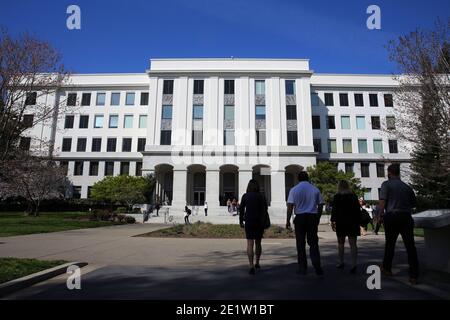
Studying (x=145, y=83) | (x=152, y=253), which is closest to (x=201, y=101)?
(x=145, y=83)

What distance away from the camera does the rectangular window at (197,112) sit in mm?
46469

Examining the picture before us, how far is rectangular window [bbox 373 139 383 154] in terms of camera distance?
52375mm

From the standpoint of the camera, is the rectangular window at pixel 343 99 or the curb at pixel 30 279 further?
the rectangular window at pixel 343 99

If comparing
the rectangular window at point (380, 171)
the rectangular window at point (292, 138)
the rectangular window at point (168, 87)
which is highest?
the rectangular window at point (168, 87)

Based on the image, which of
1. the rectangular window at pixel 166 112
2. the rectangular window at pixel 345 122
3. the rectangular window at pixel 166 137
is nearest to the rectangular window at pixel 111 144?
the rectangular window at pixel 166 137

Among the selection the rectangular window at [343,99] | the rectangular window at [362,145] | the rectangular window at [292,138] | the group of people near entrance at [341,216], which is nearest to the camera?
the group of people near entrance at [341,216]

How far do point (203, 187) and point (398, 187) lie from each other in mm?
43894

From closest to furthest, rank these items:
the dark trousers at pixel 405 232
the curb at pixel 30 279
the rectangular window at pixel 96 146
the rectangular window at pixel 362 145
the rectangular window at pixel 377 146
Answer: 1. the curb at pixel 30 279
2. the dark trousers at pixel 405 232
3. the rectangular window at pixel 377 146
4. the rectangular window at pixel 362 145
5. the rectangular window at pixel 96 146

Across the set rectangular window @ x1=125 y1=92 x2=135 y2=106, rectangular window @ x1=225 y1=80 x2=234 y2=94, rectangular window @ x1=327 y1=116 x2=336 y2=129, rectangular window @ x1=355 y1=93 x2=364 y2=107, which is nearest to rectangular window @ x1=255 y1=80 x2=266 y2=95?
rectangular window @ x1=225 y1=80 x2=234 y2=94

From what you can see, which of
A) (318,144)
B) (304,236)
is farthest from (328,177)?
(304,236)

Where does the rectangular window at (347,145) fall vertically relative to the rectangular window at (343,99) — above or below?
below

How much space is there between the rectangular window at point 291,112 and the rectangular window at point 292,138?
7.31 feet

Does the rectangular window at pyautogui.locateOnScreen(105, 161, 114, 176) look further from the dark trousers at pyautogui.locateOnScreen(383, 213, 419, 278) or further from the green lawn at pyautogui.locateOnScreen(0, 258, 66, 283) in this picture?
the dark trousers at pyautogui.locateOnScreen(383, 213, 419, 278)

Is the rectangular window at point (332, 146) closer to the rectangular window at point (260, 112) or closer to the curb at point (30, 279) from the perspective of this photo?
the rectangular window at point (260, 112)
